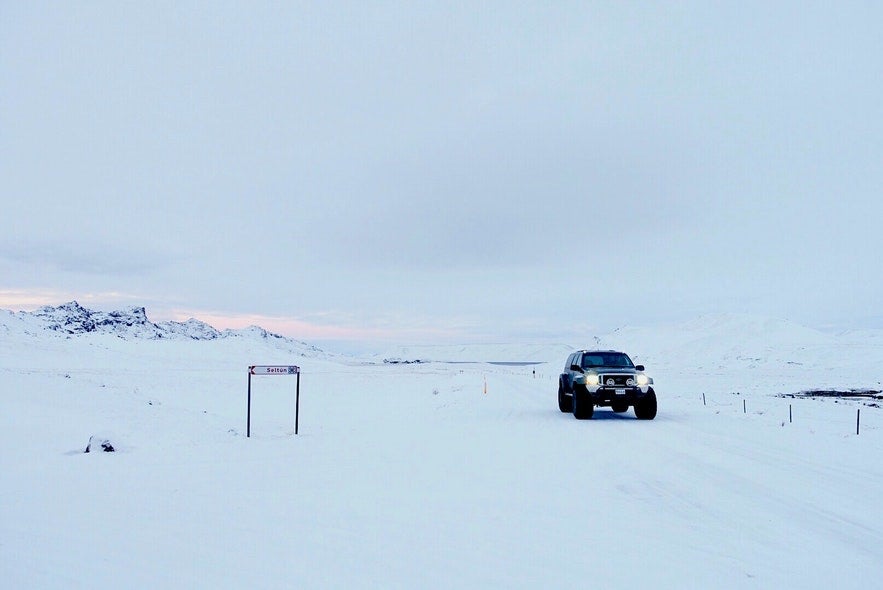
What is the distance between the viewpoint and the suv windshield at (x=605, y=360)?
20969mm

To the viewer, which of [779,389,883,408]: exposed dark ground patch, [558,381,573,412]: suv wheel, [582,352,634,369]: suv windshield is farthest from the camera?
[779,389,883,408]: exposed dark ground patch

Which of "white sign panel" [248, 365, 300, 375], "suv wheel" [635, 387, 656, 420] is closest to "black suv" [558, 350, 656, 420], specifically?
"suv wheel" [635, 387, 656, 420]

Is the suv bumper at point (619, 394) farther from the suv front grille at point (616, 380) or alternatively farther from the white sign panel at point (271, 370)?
the white sign panel at point (271, 370)

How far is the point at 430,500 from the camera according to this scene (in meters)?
8.27

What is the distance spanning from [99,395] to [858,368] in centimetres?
5522

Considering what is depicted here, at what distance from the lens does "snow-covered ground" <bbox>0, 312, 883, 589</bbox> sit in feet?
18.1

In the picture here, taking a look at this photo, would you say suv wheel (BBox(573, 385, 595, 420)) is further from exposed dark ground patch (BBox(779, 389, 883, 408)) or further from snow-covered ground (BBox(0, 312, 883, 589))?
exposed dark ground patch (BBox(779, 389, 883, 408))

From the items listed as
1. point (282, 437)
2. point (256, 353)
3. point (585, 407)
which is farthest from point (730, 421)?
point (256, 353)

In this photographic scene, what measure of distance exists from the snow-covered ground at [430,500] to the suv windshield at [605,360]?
1.82m

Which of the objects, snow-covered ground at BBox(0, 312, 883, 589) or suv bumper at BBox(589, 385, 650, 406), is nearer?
snow-covered ground at BBox(0, 312, 883, 589)

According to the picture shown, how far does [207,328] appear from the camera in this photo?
164375mm

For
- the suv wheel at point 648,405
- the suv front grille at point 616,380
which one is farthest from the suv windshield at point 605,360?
the suv wheel at point 648,405

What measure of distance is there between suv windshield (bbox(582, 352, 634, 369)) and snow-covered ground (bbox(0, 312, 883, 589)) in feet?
5.97

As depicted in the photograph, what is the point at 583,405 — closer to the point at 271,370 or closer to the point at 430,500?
the point at 271,370
